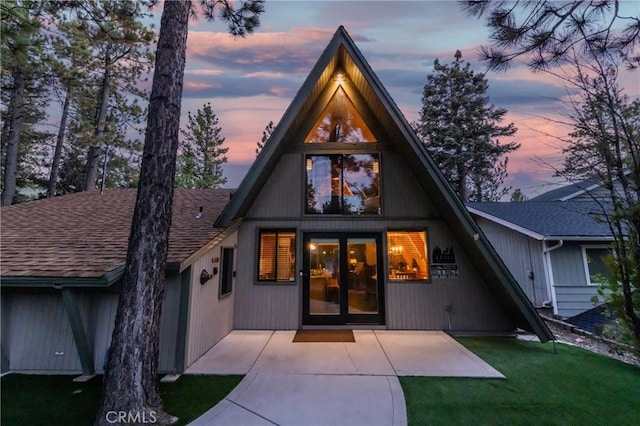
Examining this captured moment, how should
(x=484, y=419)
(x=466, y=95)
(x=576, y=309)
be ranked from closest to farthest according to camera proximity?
(x=484, y=419), (x=576, y=309), (x=466, y=95)

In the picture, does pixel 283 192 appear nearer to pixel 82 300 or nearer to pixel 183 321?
pixel 183 321

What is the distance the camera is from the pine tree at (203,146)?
20.0m

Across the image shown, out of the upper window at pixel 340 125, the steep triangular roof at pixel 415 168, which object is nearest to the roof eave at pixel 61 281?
the steep triangular roof at pixel 415 168

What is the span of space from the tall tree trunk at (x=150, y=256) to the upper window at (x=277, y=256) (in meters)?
3.53

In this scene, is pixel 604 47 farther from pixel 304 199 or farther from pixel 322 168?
pixel 304 199

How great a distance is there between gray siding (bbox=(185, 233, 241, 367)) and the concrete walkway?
7.4 inches

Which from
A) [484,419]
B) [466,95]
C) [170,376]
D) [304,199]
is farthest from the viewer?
[466,95]

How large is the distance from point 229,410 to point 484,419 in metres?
2.63

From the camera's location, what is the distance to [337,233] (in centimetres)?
655

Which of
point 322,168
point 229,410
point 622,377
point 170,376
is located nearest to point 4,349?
point 170,376

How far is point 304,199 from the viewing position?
6695 mm

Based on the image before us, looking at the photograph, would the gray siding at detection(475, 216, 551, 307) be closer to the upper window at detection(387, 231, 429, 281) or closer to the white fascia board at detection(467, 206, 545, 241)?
the white fascia board at detection(467, 206, 545, 241)

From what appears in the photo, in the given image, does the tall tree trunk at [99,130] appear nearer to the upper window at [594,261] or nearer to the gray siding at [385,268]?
the gray siding at [385,268]

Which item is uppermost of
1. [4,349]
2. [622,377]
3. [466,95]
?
[466,95]
